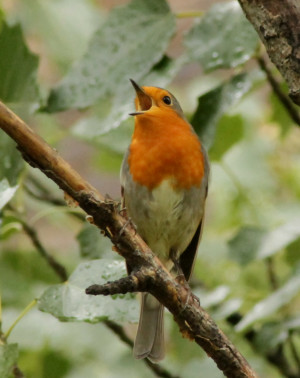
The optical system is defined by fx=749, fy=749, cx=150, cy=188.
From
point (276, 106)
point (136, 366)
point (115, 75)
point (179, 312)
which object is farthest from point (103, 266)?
point (276, 106)

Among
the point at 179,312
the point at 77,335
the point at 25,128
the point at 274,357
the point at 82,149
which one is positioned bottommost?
the point at 82,149

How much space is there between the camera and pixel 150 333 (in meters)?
2.85

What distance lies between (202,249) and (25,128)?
2.00 metres

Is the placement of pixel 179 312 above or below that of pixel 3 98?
below

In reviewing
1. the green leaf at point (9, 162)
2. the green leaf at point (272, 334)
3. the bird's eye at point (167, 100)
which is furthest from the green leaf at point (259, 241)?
the green leaf at point (9, 162)

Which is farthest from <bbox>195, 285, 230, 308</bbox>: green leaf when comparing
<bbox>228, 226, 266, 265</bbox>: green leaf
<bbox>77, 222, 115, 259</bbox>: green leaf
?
<bbox>77, 222, 115, 259</bbox>: green leaf

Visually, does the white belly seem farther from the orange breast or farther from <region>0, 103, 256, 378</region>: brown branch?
<region>0, 103, 256, 378</region>: brown branch

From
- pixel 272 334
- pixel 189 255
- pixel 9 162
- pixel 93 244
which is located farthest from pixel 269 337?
pixel 9 162

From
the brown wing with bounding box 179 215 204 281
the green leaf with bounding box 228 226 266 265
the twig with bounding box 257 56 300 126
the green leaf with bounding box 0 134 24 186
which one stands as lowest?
the brown wing with bounding box 179 215 204 281

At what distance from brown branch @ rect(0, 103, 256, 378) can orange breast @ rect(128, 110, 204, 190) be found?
841mm

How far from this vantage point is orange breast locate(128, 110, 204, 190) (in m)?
2.88

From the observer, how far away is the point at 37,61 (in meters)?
2.53

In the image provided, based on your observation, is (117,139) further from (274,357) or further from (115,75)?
(274,357)

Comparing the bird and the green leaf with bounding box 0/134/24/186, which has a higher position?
the green leaf with bounding box 0/134/24/186
